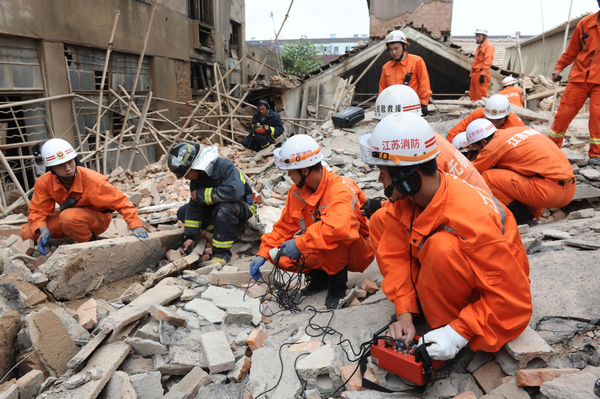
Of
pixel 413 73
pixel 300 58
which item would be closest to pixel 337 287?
pixel 413 73

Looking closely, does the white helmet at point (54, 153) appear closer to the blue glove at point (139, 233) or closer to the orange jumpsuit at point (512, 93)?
the blue glove at point (139, 233)

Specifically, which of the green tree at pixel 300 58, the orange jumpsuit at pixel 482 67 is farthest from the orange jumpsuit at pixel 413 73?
the green tree at pixel 300 58

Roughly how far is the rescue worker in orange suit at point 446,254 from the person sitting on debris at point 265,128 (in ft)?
25.5

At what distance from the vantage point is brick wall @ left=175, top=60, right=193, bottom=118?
1304cm

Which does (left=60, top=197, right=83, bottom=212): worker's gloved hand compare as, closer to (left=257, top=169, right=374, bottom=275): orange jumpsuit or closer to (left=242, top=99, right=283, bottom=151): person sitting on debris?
(left=257, top=169, right=374, bottom=275): orange jumpsuit

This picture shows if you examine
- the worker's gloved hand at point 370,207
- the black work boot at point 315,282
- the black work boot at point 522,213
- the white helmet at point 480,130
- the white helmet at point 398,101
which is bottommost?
the black work boot at point 315,282

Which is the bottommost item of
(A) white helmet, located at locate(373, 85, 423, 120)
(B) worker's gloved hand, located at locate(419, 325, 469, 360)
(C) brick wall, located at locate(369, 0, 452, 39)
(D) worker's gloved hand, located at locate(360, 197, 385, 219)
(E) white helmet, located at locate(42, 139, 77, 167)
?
(B) worker's gloved hand, located at locate(419, 325, 469, 360)

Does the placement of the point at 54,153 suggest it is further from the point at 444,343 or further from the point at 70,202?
the point at 444,343

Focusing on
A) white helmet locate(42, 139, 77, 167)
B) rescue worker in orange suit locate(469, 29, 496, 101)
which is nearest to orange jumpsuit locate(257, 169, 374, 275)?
white helmet locate(42, 139, 77, 167)

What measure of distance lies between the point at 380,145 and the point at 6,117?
26.6ft

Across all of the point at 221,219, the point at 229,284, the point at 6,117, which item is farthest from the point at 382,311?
the point at 6,117

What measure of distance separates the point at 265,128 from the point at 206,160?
5346 millimetres

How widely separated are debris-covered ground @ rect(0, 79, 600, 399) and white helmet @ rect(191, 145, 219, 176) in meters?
1.08

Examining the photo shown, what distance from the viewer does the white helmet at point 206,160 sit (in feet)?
15.9
